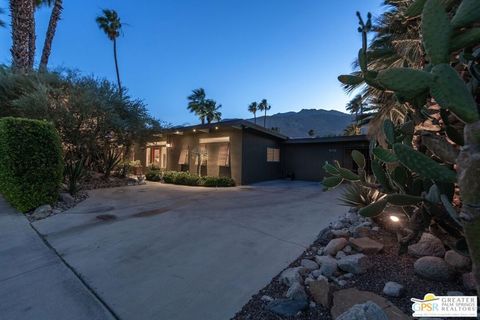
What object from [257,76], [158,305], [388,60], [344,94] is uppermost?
[257,76]

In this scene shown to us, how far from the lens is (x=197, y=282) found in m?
2.73

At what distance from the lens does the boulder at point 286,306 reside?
2100 mm

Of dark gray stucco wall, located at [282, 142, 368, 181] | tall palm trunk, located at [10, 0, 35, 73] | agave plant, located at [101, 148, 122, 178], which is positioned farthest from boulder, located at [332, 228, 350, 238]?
tall palm trunk, located at [10, 0, 35, 73]

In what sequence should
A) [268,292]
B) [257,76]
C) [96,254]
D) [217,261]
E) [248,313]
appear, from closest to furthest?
1. [248,313]
2. [268,292]
3. [217,261]
4. [96,254]
5. [257,76]

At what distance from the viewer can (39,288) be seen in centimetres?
263

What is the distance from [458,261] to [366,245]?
933 mm

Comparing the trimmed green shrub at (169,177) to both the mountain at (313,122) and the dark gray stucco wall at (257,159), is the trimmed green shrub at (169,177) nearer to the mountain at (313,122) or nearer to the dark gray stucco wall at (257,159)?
the dark gray stucco wall at (257,159)

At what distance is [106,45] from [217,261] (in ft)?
79.3

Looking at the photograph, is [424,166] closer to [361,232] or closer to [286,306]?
[286,306]

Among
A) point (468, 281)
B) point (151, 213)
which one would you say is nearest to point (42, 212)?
point (151, 213)

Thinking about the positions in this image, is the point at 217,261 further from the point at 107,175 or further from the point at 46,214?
the point at 107,175

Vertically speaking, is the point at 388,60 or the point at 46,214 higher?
the point at 388,60

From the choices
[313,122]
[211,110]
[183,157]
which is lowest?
[183,157]

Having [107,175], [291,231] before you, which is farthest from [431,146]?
[107,175]
